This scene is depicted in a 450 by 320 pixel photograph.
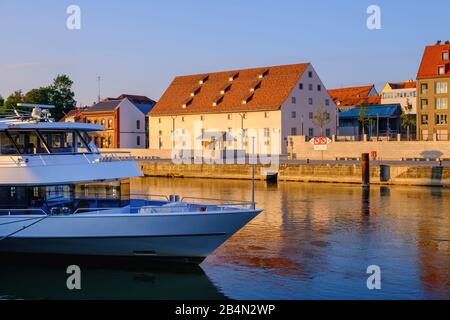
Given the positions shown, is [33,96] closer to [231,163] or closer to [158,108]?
[158,108]

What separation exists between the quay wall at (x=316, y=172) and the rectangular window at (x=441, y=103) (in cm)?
3094

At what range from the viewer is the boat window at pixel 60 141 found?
2122 cm

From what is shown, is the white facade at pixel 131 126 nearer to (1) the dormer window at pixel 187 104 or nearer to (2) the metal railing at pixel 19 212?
(1) the dormer window at pixel 187 104

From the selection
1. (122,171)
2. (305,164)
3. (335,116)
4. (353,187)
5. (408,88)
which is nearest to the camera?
(122,171)

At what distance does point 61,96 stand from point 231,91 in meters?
45.9

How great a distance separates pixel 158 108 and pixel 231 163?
23491 mm

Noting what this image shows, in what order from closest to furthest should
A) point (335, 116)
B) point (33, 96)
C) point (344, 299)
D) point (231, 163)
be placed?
point (344, 299)
point (231, 163)
point (335, 116)
point (33, 96)

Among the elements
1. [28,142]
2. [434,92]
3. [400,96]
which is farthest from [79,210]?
[400,96]

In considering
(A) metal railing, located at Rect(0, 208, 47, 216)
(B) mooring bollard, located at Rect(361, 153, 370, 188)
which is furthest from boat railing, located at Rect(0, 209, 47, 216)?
(B) mooring bollard, located at Rect(361, 153, 370, 188)

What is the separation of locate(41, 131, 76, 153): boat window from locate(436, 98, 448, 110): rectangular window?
67344 millimetres

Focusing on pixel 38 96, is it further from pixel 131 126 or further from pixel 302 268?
pixel 302 268

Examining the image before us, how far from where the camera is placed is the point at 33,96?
336ft

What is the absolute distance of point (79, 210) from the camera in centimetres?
2114

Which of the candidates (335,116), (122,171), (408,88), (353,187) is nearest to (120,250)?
(122,171)
